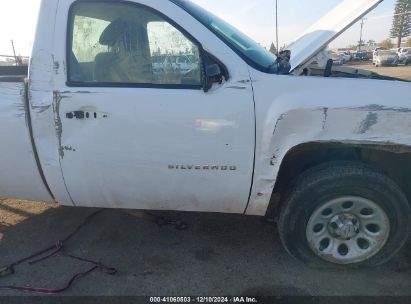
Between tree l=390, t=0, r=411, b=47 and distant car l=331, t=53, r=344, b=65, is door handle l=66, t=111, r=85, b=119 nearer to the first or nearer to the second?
distant car l=331, t=53, r=344, b=65

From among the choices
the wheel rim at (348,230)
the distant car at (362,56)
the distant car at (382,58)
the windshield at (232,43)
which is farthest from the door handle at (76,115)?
the distant car at (382,58)

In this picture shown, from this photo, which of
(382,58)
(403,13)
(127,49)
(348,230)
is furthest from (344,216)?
(382,58)

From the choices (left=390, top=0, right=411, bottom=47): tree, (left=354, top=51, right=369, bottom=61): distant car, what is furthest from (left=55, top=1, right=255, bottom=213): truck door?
(left=354, top=51, right=369, bottom=61): distant car

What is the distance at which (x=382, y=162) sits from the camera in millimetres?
2766

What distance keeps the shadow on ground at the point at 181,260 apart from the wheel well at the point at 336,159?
524 millimetres

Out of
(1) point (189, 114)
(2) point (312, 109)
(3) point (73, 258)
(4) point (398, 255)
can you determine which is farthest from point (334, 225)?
(3) point (73, 258)

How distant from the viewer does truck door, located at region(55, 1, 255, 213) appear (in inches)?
96.6

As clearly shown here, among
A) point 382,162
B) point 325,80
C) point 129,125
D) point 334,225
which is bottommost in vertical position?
point 334,225

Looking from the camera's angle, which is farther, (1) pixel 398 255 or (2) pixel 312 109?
(1) pixel 398 255

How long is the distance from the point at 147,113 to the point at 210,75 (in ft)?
1.62

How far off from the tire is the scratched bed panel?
1.91m

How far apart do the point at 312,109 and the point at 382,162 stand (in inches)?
33.1

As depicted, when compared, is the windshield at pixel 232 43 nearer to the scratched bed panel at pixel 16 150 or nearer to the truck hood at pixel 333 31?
the truck hood at pixel 333 31

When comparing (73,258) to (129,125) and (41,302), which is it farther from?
(129,125)
